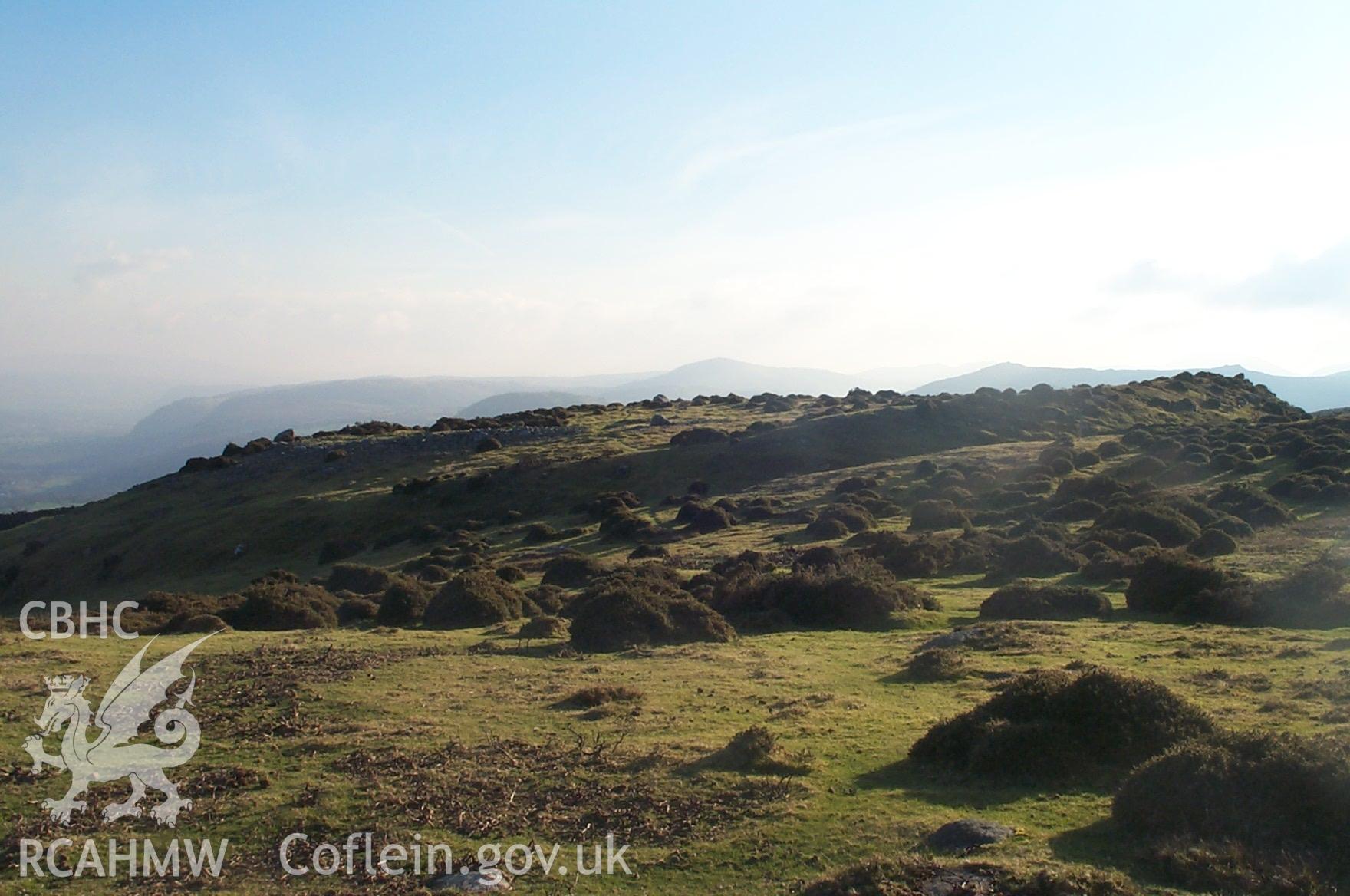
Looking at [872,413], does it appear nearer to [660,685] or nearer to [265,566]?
[265,566]

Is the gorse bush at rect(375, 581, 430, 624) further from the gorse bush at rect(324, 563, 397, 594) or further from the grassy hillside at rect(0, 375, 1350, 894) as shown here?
the gorse bush at rect(324, 563, 397, 594)

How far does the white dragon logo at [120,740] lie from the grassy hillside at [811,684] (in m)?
0.33

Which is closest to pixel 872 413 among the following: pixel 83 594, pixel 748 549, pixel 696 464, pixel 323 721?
pixel 696 464

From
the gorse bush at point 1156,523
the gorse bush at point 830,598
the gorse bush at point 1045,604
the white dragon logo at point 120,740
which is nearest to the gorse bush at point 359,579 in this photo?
the gorse bush at point 830,598

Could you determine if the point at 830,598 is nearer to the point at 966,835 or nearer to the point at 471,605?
the point at 471,605

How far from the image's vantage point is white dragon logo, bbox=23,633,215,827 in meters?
10.7

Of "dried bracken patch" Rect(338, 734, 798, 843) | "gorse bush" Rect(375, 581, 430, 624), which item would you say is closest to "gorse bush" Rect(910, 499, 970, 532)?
"gorse bush" Rect(375, 581, 430, 624)

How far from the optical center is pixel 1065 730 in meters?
11.2

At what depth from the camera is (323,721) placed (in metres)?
14.0

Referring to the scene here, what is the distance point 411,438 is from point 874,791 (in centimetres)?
7223

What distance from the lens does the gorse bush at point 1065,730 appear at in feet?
35.9

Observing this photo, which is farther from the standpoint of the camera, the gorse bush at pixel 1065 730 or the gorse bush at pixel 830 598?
the gorse bush at pixel 830 598

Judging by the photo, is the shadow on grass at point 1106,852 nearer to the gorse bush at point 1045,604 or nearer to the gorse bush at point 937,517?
the gorse bush at point 1045,604

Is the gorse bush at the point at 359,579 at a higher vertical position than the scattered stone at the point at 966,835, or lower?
lower
